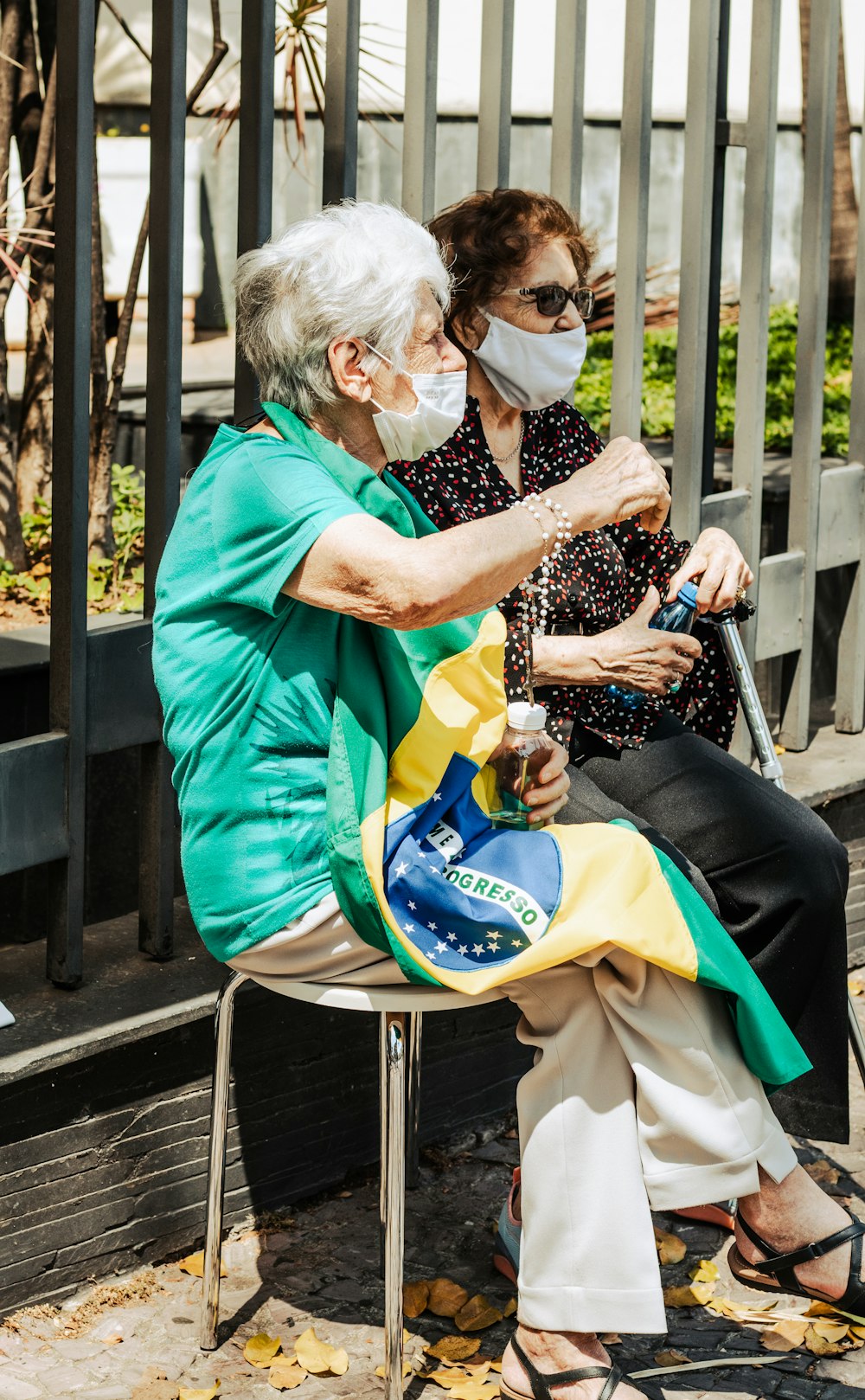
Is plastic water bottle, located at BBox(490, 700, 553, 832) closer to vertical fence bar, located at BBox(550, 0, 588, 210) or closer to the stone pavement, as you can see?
the stone pavement

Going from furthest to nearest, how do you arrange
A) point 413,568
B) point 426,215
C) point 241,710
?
1. point 426,215
2. point 241,710
3. point 413,568

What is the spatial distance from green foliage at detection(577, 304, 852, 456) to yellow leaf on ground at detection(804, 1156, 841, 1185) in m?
3.27

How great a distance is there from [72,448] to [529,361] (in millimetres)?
880

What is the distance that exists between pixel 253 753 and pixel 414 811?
25 centimetres

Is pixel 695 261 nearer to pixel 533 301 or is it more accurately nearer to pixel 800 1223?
pixel 533 301

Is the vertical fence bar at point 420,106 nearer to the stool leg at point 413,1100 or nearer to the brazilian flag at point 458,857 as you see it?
the brazilian flag at point 458,857

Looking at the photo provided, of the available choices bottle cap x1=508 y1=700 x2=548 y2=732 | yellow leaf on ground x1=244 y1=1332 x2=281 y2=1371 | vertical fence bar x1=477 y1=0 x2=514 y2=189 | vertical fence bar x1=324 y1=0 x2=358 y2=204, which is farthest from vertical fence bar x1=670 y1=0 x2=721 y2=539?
yellow leaf on ground x1=244 y1=1332 x2=281 y2=1371

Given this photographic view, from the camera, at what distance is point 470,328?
3.20 meters

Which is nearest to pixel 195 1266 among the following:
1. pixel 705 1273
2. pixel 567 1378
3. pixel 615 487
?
pixel 567 1378

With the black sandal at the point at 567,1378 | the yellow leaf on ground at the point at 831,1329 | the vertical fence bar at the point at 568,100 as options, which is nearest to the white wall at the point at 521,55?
the vertical fence bar at the point at 568,100

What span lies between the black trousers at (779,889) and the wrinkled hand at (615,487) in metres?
0.57

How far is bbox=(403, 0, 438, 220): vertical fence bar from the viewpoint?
11.0 ft

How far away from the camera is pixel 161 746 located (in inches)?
123

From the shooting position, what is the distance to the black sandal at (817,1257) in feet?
9.27
